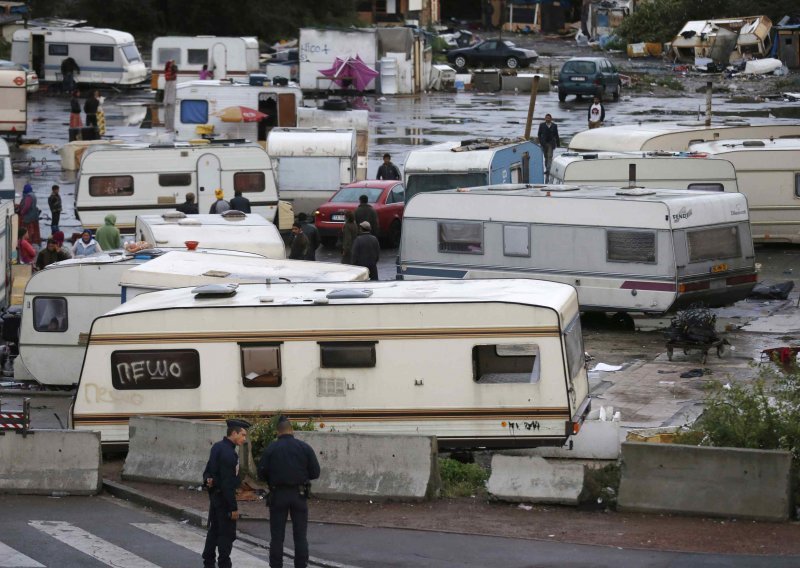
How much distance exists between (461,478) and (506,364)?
49.7 inches

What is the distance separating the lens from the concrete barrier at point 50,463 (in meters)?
15.5

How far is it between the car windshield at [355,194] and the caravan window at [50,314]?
11150mm

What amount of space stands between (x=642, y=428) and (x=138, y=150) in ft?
51.2

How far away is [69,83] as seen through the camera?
5669cm

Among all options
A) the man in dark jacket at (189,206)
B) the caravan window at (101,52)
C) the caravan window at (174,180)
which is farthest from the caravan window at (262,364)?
the caravan window at (101,52)

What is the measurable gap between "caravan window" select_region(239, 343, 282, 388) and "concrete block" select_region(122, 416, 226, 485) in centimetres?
72

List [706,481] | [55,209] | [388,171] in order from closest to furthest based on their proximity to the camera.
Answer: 1. [706,481]
2. [55,209]
3. [388,171]

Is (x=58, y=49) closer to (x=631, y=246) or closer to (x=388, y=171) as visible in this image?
(x=388, y=171)

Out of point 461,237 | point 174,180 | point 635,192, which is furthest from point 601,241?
point 174,180

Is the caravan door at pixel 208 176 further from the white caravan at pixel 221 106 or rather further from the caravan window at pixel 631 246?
the white caravan at pixel 221 106

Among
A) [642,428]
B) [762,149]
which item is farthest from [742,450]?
[762,149]

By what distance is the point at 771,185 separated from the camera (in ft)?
95.9

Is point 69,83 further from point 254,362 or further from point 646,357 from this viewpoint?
point 254,362

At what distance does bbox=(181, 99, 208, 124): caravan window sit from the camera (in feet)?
134
